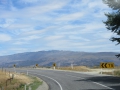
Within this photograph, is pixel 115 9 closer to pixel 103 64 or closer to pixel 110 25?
pixel 110 25

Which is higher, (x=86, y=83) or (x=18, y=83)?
(x=86, y=83)

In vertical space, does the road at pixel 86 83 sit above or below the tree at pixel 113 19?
below

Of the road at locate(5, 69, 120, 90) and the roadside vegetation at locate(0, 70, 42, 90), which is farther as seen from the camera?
the roadside vegetation at locate(0, 70, 42, 90)

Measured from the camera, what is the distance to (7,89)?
28828 mm

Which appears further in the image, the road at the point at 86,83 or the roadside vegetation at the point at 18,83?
the roadside vegetation at the point at 18,83

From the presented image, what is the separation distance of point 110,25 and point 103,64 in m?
8.68

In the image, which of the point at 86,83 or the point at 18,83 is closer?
the point at 86,83

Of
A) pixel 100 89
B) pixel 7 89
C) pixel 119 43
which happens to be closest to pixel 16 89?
pixel 7 89

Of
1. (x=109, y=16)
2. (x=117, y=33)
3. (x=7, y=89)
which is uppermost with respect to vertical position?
(x=109, y=16)

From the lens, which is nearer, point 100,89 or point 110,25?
point 100,89

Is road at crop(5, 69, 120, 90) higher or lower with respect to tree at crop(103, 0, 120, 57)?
lower

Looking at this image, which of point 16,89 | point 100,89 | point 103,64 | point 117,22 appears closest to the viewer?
point 100,89

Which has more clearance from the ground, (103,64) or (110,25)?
(110,25)

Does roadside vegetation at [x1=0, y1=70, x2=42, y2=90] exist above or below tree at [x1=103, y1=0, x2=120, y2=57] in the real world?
below
